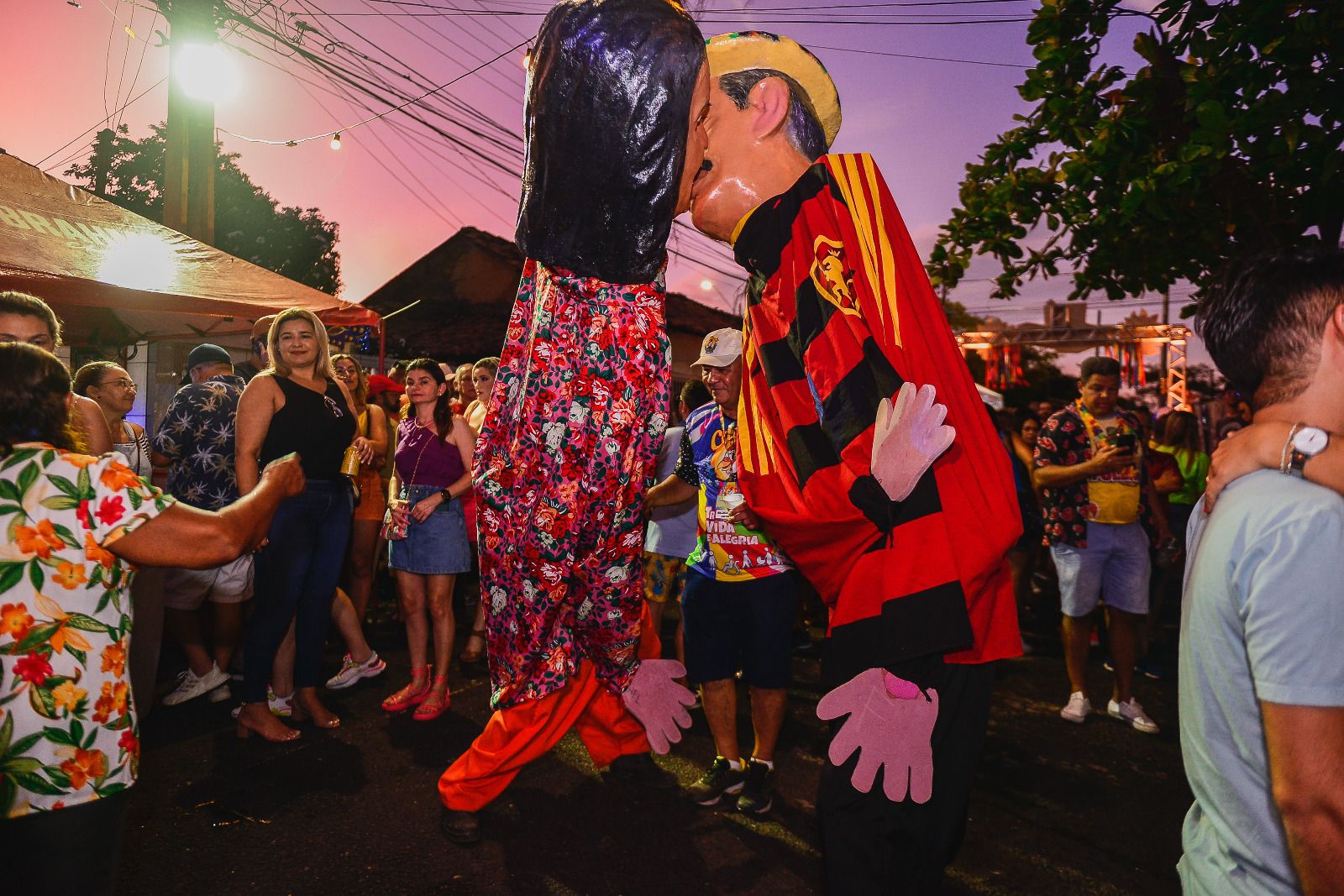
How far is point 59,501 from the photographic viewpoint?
5.66 ft

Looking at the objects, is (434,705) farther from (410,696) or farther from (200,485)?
(200,485)

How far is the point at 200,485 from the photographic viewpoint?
430 cm

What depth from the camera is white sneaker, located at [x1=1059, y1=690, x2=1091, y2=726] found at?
4.62 meters

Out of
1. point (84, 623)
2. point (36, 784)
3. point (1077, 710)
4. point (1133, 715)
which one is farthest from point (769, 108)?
point (1133, 715)

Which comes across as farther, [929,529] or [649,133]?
[649,133]

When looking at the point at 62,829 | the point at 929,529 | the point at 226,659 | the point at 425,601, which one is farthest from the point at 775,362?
the point at 226,659

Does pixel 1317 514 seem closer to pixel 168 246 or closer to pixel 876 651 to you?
pixel 876 651

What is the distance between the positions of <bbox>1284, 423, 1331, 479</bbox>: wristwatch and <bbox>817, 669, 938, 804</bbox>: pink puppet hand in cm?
65

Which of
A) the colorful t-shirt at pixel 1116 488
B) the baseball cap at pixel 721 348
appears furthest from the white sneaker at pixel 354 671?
the colorful t-shirt at pixel 1116 488

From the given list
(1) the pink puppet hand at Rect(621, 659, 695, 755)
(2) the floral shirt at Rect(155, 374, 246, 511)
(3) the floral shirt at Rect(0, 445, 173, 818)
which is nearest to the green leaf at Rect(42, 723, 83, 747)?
(3) the floral shirt at Rect(0, 445, 173, 818)

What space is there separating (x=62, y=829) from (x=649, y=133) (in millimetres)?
2010

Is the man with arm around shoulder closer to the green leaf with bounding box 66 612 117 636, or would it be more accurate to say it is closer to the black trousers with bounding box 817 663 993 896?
the black trousers with bounding box 817 663 993 896

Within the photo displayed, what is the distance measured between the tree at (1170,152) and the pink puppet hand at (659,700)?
3.11m

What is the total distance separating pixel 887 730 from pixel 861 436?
1.68 ft
